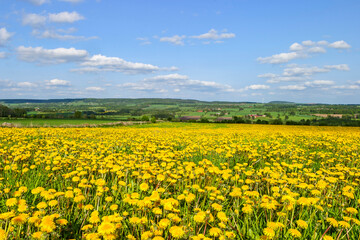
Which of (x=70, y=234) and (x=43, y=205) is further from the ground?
(x=43, y=205)

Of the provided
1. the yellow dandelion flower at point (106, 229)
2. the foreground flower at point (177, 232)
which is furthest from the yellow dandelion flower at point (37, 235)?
the foreground flower at point (177, 232)

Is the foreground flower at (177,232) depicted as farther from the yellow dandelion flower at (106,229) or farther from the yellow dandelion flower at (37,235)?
the yellow dandelion flower at (37,235)

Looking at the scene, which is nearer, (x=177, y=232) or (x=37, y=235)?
(x=37, y=235)

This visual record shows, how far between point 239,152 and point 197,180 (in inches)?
168

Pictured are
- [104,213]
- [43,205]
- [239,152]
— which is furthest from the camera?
[239,152]

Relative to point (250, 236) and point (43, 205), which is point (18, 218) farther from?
point (250, 236)

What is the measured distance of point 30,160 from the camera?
707 cm

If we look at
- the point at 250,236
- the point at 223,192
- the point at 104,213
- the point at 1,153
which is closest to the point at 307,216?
the point at 250,236

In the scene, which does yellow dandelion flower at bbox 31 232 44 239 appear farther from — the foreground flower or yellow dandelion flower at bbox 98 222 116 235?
the foreground flower

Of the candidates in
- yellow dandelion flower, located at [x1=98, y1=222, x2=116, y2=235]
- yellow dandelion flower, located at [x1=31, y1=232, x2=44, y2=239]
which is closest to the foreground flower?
yellow dandelion flower, located at [x1=98, y1=222, x2=116, y2=235]

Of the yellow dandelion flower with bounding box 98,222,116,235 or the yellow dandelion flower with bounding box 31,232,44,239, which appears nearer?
the yellow dandelion flower with bounding box 31,232,44,239

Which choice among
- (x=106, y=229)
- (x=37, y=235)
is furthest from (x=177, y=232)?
(x=37, y=235)

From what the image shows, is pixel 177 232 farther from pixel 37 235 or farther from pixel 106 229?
pixel 37 235

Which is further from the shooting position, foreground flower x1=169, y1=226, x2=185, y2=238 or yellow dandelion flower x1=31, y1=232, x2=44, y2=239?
foreground flower x1=169, y1=226, x2=185, y2=238
